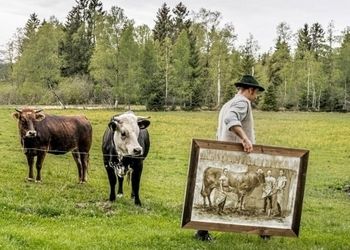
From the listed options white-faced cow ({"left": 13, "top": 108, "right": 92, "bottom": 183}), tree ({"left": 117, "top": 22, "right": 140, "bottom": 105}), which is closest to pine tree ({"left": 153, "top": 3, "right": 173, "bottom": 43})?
tree ({"left": 117, "top": 22, "right": 140, "bottom": 105})

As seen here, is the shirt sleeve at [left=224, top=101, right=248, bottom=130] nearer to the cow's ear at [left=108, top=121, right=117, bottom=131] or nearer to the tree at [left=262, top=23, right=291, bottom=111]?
the cow's ear at [left=108, top=121, right=117, bottom=131]

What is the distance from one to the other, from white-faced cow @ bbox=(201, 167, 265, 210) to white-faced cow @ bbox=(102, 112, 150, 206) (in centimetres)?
308

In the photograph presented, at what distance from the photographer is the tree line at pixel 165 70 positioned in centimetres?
7406

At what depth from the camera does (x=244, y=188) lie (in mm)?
8633

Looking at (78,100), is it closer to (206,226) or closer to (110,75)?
(110,75)

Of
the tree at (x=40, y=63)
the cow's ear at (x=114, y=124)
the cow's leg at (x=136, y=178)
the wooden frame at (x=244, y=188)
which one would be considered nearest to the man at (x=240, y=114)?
the wooden frame at (x=244, y=188)

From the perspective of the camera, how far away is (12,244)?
7676 mm

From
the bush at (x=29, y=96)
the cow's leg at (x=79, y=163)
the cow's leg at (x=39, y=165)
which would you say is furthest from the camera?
the bush at (x=29, y=96)

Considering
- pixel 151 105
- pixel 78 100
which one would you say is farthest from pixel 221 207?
pixel 78 100

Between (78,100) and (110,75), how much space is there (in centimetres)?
639

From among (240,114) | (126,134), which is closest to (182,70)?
(126,134)

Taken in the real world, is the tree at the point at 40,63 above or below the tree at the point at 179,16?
below

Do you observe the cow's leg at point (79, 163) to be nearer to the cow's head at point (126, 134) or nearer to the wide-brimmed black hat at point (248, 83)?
the cow's head at point (126, 134)

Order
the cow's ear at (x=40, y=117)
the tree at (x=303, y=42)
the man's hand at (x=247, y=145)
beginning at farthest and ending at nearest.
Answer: the tree at (x=303, y=42)
the cow's ear at (x=40, y=117)
the man's hand at (x=247, y=145)
